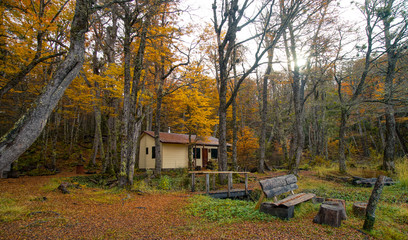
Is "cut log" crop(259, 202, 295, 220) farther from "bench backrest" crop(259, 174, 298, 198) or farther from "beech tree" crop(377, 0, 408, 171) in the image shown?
"beech tree" crop(377, 0, 408, 171)

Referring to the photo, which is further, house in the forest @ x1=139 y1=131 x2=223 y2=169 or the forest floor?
house in the forest @ x1=139 y1=131 x2=223 y2=169

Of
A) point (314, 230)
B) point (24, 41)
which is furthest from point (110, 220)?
point (24, 41)

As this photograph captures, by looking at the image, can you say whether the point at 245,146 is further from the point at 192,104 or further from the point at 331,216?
the point at 331,216

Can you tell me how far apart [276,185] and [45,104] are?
500 cm

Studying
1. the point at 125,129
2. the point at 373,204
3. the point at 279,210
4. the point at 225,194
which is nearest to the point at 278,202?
the point at 279,210

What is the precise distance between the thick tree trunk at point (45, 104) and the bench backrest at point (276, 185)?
14.0 ft

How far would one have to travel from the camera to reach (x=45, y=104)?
306cm

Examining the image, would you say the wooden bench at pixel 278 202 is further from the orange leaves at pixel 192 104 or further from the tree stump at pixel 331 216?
the orange leaves at pixel 192 104

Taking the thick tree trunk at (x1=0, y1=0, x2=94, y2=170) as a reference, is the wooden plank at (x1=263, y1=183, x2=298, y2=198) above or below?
below

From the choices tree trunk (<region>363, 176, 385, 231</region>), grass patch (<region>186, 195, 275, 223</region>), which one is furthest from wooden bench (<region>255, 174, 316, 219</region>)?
tree trunk (<region>363, 176, 385, 231</region>)

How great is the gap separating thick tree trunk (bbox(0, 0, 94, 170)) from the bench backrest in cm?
427

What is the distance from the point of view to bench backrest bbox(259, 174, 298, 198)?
15.2 feet

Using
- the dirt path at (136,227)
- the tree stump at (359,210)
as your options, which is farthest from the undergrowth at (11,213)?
the tree stump at (359,210)

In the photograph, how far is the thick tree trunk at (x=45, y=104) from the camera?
2.68 meters
